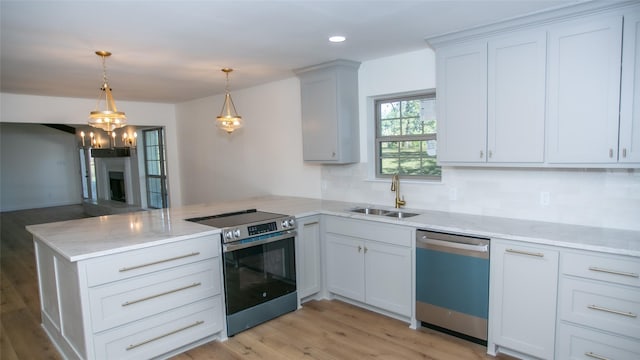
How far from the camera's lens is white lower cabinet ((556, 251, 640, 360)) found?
84.8 inches

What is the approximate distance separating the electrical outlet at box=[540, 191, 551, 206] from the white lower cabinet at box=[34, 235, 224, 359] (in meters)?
2.52

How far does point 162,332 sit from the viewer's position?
2707 millimetres

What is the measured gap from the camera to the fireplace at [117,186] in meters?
9.44

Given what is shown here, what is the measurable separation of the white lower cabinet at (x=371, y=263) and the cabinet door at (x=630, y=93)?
Answer: 1.50 m

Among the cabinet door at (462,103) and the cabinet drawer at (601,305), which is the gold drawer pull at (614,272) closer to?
the cabinet drawer at (601,305)

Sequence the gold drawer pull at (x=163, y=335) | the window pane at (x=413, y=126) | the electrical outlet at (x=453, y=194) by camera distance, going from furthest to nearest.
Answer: the window pane at (x=413, y=126) → the electrical outlet at (x=453, y=194) → the gold drawer pull at (x=163, y=335)

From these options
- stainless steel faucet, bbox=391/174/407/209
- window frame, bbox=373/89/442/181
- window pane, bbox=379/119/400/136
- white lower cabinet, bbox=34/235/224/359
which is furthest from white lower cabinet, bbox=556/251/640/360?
white lower cabinet, bbox=34/235/224/359

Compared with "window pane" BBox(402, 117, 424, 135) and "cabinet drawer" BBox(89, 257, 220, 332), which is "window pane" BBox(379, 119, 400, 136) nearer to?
"window pane" BBox(402, 117, 424, 135)

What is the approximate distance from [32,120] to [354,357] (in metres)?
5.30

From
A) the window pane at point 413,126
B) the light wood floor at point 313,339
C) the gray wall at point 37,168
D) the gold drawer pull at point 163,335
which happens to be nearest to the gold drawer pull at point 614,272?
the light wood floor at point 313,339

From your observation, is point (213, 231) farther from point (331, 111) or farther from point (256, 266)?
point (331, 111)

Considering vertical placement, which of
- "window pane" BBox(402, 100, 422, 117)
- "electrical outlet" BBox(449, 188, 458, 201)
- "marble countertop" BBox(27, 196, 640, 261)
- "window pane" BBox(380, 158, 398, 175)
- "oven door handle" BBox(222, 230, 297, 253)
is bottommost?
"oven door handle" BBox(222, 230, 297, 253)

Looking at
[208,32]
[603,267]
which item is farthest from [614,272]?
[208,32]

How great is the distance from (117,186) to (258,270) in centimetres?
806
